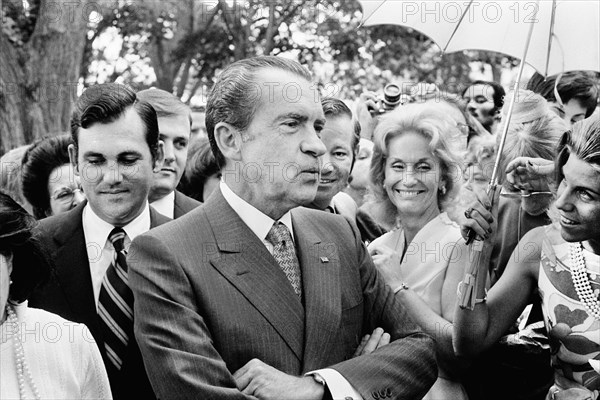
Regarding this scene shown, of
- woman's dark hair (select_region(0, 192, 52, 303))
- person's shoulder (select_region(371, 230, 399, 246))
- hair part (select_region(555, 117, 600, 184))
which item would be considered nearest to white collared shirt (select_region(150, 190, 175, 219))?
person's shoulder (select_region(371, 230, 399, 246))

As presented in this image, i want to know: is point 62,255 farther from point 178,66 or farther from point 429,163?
point 178,66

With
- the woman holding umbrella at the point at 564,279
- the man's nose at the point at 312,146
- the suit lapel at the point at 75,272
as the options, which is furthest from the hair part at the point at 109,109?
the woman holding umbrella at the point at 564,279

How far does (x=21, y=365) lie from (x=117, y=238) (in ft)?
2.82

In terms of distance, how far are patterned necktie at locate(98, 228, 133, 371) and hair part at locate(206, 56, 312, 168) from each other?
0.63m

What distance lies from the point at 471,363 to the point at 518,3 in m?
1.58

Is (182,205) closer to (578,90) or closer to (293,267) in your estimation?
(293,267)

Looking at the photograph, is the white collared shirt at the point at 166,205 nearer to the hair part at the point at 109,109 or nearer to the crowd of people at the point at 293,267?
the crowd of people at the point at 293,267

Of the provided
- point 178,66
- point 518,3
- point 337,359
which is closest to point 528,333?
point 337,359

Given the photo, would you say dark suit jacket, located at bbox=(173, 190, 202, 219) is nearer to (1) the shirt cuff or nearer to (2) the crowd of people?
(2) the crowd of people

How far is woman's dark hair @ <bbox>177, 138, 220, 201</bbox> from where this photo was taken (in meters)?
5.25

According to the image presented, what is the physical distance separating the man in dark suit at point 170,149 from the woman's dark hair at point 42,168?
50 cm

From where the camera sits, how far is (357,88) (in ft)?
47.2

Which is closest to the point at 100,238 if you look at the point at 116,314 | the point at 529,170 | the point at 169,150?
the point at 116,314

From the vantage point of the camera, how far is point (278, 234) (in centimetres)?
336
